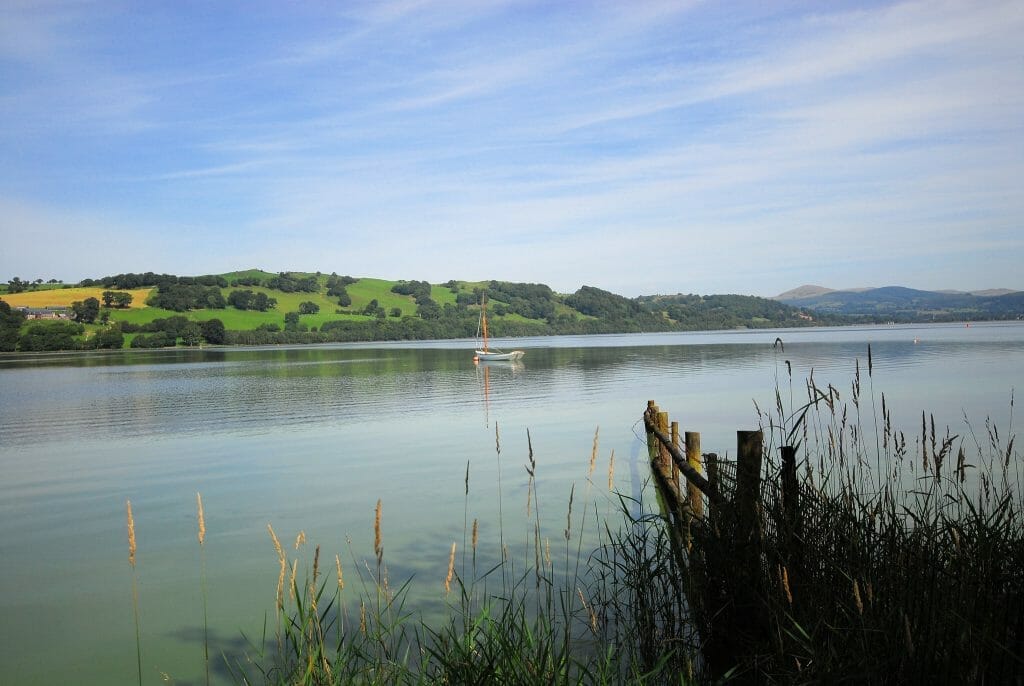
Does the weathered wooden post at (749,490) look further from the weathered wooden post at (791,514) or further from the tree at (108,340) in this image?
the tree at (108,340)

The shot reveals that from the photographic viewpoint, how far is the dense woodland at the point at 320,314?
372 feet

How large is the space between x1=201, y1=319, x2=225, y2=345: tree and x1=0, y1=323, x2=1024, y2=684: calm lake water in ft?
280

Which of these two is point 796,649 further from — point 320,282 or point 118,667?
point 320,282

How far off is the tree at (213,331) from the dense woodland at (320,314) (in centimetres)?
17

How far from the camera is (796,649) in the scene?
4.55 metres

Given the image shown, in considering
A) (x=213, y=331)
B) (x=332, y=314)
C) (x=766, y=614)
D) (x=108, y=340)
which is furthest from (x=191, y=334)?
(x=766, y=614)

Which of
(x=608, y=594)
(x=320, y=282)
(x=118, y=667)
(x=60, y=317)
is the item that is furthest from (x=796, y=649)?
(x=320, y=282)

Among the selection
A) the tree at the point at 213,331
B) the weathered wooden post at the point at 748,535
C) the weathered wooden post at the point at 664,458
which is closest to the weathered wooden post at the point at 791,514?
the weathered wooden post at the point at 748,535

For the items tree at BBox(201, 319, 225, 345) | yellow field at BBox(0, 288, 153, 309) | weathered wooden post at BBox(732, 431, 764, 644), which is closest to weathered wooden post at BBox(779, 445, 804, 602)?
weathered wooden post at BBox(732, 431, 764, 644)

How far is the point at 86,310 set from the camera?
113625mm

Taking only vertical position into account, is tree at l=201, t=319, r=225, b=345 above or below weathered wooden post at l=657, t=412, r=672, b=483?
above

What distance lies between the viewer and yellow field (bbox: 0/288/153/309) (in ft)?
382

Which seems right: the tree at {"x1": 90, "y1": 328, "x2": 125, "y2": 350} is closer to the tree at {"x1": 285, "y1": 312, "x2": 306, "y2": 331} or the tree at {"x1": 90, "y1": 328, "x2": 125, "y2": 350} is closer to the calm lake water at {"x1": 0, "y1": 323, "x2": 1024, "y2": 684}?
the tree at {"x1": 285, "y1": 312, "x2": 306, "y2": 331}

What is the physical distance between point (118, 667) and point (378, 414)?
19589mm
